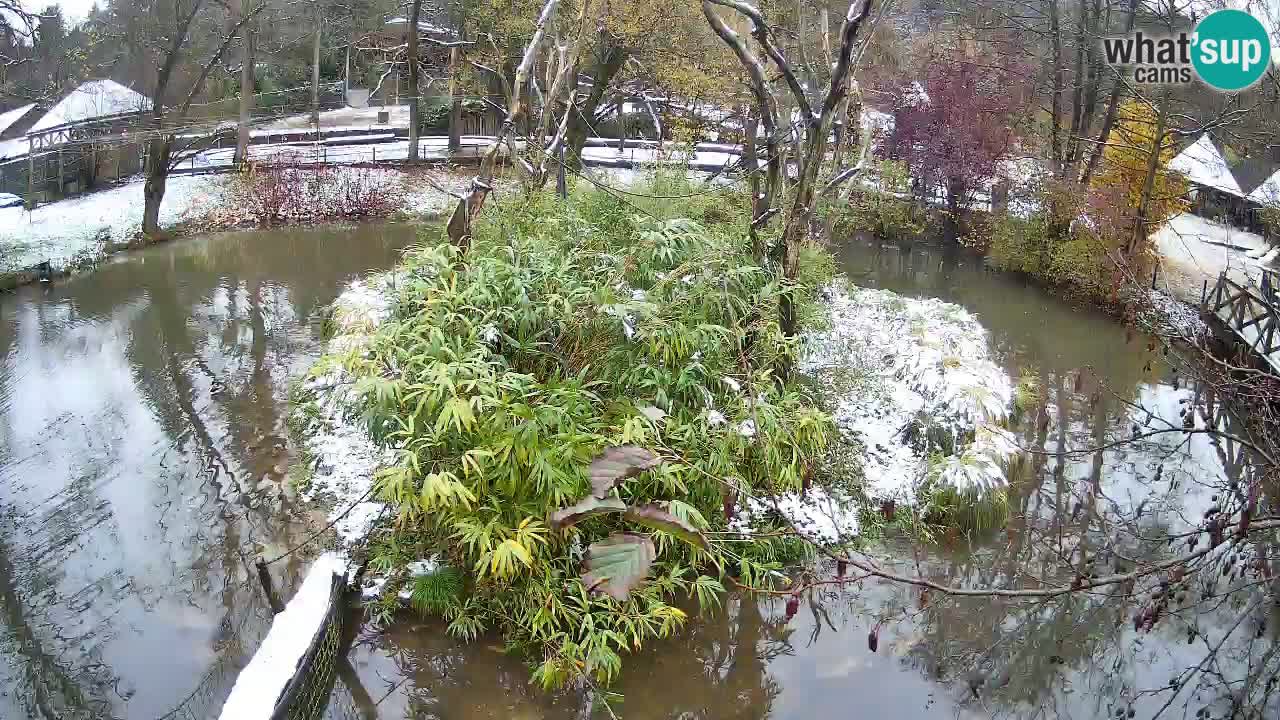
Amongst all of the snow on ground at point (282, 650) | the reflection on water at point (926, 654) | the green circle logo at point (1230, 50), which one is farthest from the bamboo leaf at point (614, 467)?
the green circle logo at point (1230, 50)

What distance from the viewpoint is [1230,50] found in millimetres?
12383

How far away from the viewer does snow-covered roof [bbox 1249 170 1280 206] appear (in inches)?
541

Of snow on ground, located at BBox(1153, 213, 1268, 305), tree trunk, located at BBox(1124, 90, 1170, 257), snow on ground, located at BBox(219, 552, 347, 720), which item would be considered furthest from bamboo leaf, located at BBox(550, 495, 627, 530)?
snow on ground, located at BBox(1153, 213, 1268, 305)

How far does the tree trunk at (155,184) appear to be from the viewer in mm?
14656

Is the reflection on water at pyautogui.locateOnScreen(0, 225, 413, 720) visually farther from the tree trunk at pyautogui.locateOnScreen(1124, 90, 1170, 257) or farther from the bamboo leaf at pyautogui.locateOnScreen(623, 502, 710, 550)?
the tree trunk at pyautogui.locateOnScreen(1124, 90, 1170, 257)

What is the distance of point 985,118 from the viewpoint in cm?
1611

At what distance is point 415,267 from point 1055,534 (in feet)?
17.9

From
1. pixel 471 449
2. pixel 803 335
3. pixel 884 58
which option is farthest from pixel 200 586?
pixel 884 58

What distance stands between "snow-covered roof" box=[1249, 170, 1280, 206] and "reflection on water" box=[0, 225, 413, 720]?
13031 millimetres

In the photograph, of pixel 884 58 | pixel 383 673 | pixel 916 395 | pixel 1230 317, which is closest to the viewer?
pixel 383 673

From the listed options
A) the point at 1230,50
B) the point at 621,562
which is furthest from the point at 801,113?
the point at 1230,50

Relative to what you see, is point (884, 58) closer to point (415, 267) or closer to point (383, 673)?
point (415, 267)

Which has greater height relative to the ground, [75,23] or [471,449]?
[75,23]

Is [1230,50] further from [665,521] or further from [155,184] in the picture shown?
[155,184]
